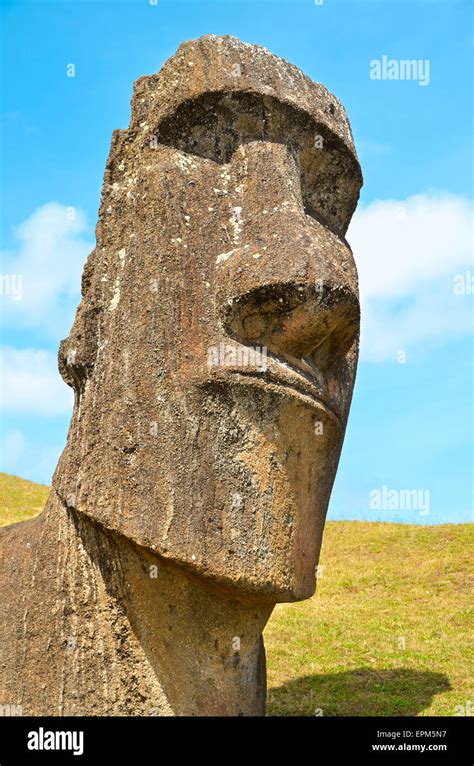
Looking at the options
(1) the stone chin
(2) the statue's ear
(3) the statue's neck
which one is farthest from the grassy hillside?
(2) the statue's ear

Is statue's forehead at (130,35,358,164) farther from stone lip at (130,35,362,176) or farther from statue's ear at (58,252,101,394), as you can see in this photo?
statue's ear at (58,252,101,394)

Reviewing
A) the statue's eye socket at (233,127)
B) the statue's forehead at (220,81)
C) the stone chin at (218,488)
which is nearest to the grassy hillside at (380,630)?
the stone chin at (218,488)

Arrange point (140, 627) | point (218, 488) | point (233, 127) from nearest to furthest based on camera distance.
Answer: point (218, 488)
point (140, 627)
point (233, 127)

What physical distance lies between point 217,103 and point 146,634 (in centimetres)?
300

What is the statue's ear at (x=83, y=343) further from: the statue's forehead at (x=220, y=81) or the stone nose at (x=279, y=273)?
the statue's forehead at (x=220, y=81)

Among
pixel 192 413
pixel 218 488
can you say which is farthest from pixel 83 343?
pixel 218 488

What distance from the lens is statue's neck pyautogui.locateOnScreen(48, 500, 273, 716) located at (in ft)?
15.7

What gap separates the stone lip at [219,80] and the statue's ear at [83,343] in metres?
1.10

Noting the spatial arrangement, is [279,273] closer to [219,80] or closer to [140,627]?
[219,80]

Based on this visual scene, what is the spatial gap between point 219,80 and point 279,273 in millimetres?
1228

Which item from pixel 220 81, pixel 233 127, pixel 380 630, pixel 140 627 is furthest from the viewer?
pixel 380 630

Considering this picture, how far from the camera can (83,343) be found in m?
5.05

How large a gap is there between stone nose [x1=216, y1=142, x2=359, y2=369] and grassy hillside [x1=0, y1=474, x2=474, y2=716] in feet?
13.2
